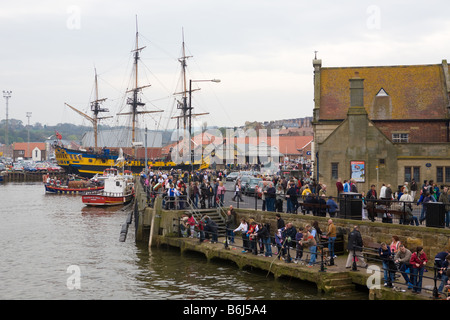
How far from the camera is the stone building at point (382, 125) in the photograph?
36312mm

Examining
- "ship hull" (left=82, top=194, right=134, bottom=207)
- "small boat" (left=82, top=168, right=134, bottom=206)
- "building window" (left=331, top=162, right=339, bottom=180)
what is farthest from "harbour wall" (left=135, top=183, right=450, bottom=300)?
"small boat" (left=82, top=168, right=134, bottom=206)

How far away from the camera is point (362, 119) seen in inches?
1439

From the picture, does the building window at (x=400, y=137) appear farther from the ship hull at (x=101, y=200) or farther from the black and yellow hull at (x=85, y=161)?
the black and yellow hull at (x=85, y=161)

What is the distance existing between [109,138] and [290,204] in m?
128

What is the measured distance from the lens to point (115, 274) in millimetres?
24547

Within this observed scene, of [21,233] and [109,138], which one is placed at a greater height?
[109,138]

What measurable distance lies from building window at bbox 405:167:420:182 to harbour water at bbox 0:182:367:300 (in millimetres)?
16590

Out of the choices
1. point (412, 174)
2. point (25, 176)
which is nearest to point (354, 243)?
point (412, 174)

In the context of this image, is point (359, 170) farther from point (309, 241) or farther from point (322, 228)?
point (309, 241)

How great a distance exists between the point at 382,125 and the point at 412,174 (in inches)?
253

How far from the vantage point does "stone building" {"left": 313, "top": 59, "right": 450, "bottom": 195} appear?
36312 mm

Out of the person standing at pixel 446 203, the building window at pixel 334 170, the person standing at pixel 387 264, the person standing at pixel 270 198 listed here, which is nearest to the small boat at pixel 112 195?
the building window at pixel 334 170

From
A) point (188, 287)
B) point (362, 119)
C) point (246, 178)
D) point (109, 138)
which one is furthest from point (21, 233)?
point (109, 138)
